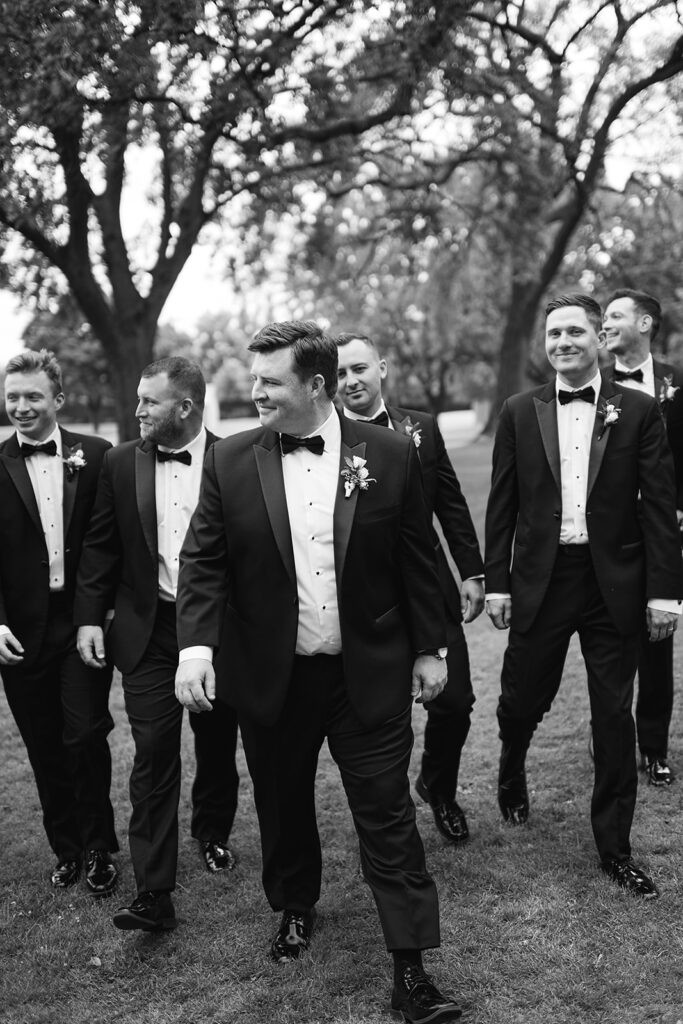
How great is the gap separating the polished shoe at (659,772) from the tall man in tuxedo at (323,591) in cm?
243

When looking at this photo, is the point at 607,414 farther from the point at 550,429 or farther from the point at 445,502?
A: the point at 445,502

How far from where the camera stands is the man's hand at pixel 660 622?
452 cm

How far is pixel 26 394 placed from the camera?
4.77m

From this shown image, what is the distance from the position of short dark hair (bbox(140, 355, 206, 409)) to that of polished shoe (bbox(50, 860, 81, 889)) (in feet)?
8.04

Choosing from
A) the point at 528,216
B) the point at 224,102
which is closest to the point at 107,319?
the point at 224,102

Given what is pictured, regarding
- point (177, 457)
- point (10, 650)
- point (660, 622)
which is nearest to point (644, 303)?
point (660, 622)

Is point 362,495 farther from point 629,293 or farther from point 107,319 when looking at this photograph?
Result: point 107,319

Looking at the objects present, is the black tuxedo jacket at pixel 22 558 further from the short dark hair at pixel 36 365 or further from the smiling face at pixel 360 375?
the smiling face at pixel 360 375

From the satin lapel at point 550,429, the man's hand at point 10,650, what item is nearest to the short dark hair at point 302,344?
the satin lapel at point 550,429

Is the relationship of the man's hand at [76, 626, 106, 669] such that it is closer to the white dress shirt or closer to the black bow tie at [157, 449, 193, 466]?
the white dress shirt

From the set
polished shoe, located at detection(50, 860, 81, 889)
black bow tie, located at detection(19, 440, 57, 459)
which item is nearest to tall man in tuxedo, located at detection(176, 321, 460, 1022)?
black bow tie, located at detection(19, 440, 57, 459)

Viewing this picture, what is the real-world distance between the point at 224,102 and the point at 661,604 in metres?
8.61

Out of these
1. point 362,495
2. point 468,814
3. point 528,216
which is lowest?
point 468,814

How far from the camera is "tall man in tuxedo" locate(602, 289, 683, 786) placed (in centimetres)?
580
